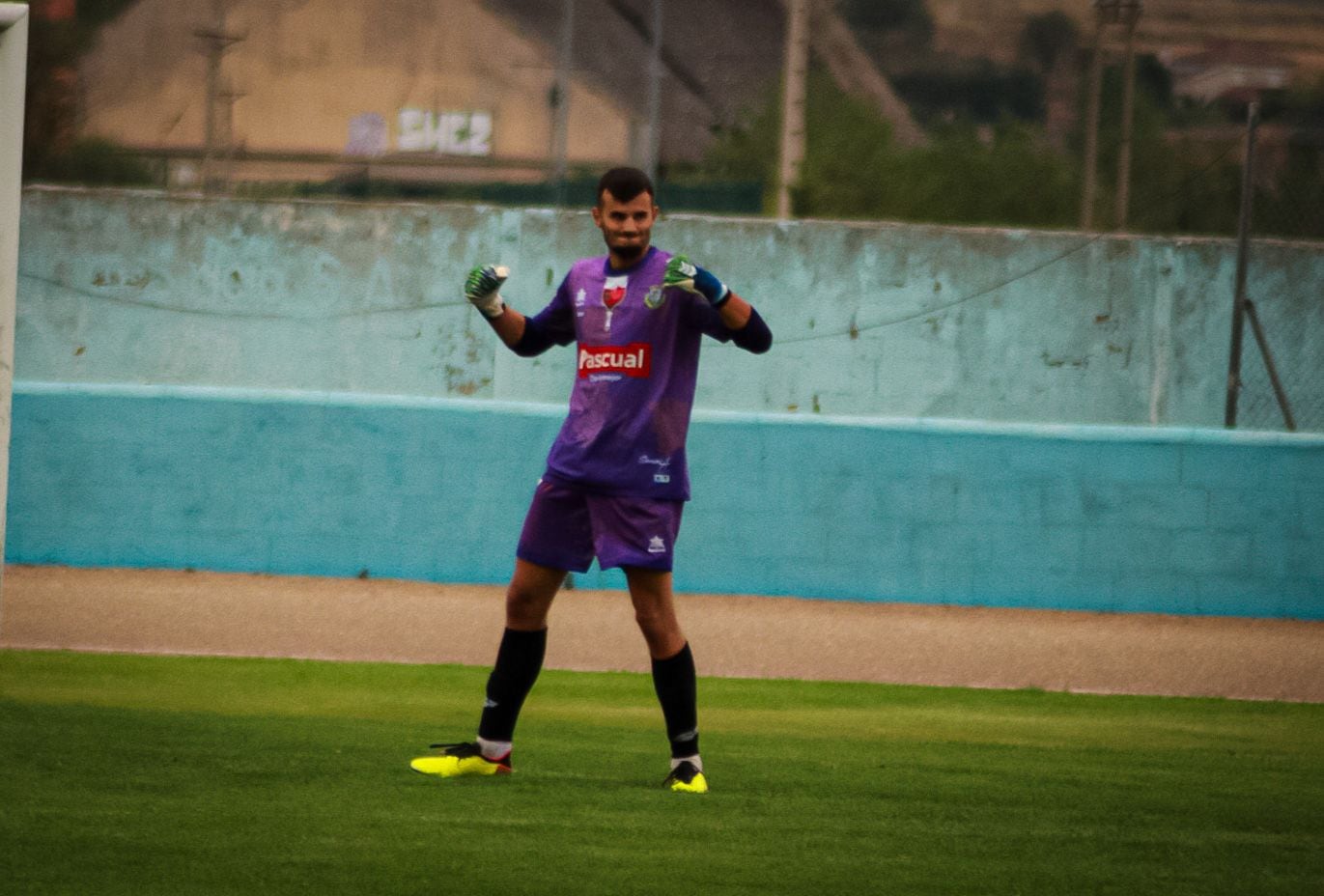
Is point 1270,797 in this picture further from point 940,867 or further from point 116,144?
point 116,144

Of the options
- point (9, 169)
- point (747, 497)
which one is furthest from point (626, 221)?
point (747, 497)

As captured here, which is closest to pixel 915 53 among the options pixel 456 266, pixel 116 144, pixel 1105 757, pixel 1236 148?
pixel 1236 148

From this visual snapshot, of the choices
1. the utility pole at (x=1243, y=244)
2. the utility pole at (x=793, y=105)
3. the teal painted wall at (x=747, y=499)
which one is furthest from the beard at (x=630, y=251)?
the utility pole at (x=793, y=105)

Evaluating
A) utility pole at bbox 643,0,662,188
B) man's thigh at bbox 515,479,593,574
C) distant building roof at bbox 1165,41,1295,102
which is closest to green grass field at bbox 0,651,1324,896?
man's thigh at bbox 515,479,593,574

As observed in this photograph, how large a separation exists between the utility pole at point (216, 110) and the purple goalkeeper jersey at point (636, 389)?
1136 cm

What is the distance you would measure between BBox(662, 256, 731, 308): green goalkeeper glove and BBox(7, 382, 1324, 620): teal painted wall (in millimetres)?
6856

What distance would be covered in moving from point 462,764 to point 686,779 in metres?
0.64

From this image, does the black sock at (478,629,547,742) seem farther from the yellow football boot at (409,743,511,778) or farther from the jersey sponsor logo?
the jersey sponsor logo

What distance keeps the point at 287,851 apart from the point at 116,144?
1308cm

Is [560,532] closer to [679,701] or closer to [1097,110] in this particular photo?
[679,701]

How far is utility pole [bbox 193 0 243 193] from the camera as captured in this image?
1591 centimetres

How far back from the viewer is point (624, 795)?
5020mm

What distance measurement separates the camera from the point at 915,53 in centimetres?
1742

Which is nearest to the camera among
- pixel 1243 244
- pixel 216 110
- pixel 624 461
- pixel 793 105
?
pixel 624 461
